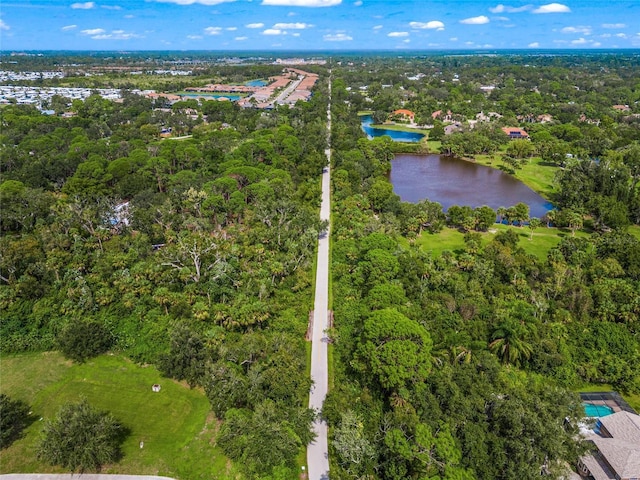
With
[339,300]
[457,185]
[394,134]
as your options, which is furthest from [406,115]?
[339,300]

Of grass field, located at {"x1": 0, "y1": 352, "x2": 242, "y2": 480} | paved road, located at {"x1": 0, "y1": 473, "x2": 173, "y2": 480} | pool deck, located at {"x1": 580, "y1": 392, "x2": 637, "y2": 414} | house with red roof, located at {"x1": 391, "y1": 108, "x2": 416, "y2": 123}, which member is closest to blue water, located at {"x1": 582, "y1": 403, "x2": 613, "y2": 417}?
pool deck, located at {"x1": 580, "y1": 392, "x2": 637, "y2": 414}

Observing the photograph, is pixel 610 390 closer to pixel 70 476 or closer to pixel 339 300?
pixel 339 300

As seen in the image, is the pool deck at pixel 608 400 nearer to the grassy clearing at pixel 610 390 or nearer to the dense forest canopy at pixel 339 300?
the grassy clearing at pixel 610 390

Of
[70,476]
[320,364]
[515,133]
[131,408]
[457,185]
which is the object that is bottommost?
[70,476]

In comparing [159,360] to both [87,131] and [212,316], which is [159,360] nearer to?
[212,316]

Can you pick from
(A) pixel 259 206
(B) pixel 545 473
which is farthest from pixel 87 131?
(B) pixel 545 473

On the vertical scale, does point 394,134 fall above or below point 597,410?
above
